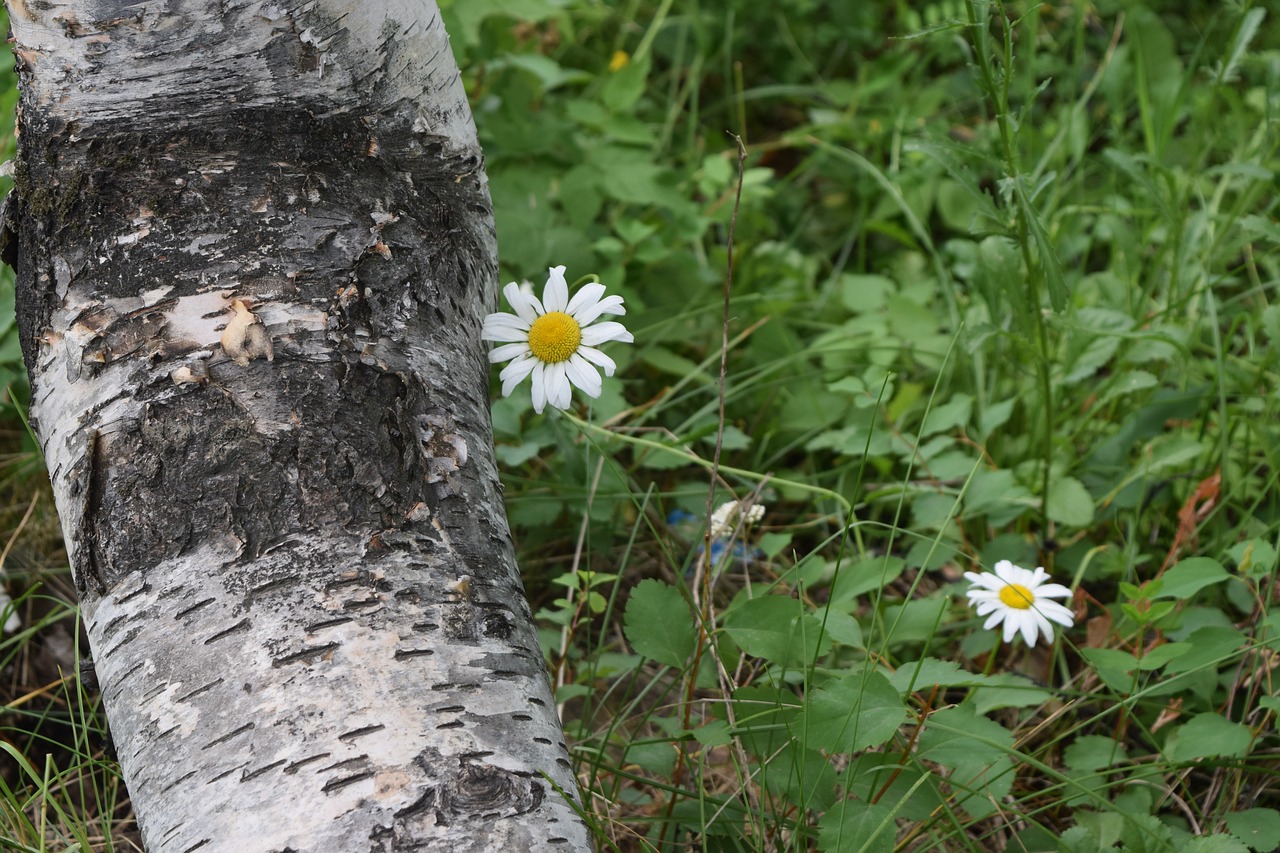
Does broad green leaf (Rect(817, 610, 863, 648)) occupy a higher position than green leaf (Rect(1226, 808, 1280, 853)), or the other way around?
broad green leaf (Rect(817, 610, 863, 648))

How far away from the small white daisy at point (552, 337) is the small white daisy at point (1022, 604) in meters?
0.67

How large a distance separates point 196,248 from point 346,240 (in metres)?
0.18

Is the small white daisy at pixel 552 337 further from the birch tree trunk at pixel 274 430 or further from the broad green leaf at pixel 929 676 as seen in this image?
the broad green leaf at pixel 929 676

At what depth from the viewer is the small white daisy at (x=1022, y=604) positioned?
4.59 feet

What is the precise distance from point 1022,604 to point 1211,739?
0.29m

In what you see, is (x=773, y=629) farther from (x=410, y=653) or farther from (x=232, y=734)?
(x=232, y=734)

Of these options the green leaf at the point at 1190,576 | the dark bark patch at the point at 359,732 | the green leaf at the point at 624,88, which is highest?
the green leaf at the point at 624,88

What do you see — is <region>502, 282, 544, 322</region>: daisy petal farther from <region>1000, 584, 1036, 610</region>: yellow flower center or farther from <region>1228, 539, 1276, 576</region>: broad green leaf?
<region>1228, 539, 1276, 576</region>: broad green leaf

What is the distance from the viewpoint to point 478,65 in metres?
2.59

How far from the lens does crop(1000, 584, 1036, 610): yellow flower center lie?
55.8 inches

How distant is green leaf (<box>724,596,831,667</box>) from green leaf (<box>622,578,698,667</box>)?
7 cm

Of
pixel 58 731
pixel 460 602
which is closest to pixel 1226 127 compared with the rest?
pixel 460 602

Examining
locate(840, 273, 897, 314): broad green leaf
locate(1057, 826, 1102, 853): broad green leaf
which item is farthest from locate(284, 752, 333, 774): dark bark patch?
locate(840, 273, 897, 314): broad green leaf

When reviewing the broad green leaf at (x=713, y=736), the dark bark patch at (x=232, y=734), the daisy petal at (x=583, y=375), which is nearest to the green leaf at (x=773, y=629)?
the broad green leaf at (x=713, y=736)
